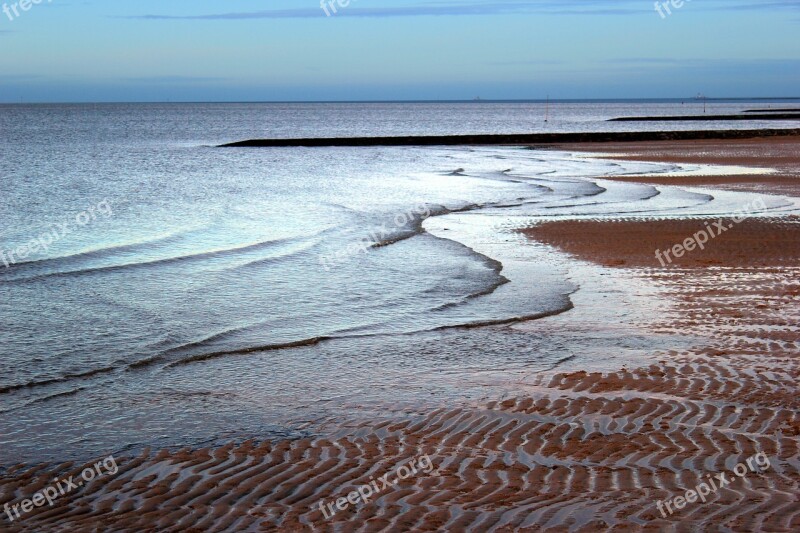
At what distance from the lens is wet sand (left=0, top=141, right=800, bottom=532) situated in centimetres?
550

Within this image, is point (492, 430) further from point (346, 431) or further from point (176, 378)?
point (176, 378)

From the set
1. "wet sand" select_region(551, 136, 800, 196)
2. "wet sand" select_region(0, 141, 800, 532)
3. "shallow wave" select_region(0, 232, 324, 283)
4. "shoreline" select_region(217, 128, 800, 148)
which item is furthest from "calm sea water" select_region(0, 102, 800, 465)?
"shoreline" select_region(217, 128, 800, 148)

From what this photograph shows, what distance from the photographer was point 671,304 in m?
11.8

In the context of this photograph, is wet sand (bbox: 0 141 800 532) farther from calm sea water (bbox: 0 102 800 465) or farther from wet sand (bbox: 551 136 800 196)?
wet sand (bbox: 551 136 800 196)

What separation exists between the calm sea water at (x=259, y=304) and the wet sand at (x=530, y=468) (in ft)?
2.14

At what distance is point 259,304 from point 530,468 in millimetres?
7079

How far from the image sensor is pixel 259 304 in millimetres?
12664

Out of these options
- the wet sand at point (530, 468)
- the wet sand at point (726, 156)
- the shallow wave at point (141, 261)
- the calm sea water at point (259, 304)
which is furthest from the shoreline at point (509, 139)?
the wet sand at point (530, 468)

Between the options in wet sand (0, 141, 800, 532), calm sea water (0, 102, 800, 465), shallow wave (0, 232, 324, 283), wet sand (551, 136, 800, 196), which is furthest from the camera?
wet sand (551, 136, 800, 196)

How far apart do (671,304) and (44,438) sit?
8140 mm

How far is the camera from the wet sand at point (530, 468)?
5.50m

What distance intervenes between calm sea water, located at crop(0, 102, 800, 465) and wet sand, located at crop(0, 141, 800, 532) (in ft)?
2.14

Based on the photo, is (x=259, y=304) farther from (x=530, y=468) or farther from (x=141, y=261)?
(x=530, y=468)

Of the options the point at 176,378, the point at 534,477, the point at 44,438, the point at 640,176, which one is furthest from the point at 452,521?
the point at 640,176
